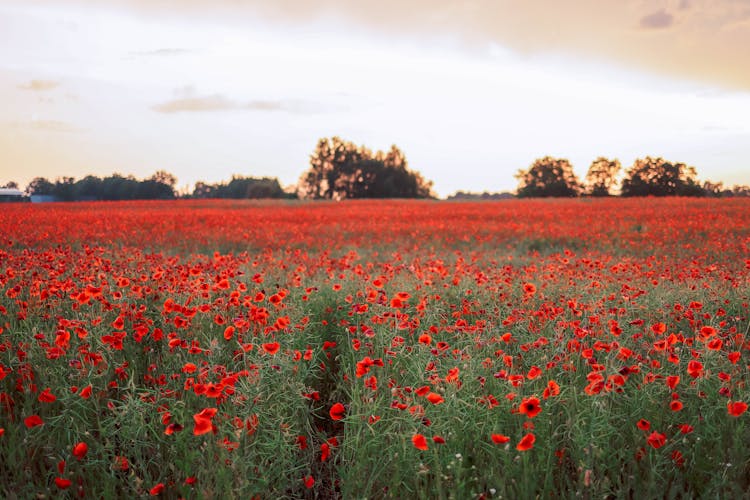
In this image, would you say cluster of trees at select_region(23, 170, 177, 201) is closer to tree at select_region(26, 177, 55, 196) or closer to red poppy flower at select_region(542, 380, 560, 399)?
tree at select_region(26, 177, 55, 196)

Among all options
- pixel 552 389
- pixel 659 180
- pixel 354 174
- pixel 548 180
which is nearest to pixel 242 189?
pixel 354 174

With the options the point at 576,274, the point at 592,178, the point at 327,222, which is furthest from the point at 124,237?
the point at 592,178

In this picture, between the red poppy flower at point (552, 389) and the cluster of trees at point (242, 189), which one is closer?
the red poppy flower at point (552, 389)

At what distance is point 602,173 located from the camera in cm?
7656

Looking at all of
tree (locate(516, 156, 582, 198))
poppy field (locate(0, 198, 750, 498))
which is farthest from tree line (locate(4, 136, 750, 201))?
poppy field (locate(0, 198, 750, 498))

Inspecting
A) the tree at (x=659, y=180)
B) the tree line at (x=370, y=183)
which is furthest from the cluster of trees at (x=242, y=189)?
the tree at (x=659, y=180)

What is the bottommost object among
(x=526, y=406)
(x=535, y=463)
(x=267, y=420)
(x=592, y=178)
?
(x=535, y=463)

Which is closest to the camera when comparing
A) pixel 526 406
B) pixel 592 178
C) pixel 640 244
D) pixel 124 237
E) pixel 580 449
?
pixel 526 406

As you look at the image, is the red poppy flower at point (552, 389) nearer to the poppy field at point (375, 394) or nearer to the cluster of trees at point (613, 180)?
the poppy field at point (375, 394)

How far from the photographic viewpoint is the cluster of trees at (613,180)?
180ft

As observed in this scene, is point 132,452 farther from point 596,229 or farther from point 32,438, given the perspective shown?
point 596,229

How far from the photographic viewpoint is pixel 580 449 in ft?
10.1

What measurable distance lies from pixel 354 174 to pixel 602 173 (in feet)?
116

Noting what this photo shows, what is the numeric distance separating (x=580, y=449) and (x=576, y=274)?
5612 mm
